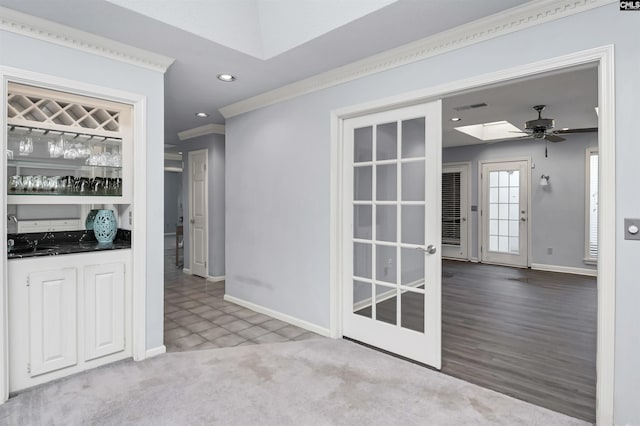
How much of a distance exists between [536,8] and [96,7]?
2.63 meters

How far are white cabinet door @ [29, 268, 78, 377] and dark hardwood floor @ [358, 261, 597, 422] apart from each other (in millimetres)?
2274

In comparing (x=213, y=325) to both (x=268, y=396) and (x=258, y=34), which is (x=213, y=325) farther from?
(x=258, y=34)

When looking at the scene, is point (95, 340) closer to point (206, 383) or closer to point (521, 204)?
point (206, 383)

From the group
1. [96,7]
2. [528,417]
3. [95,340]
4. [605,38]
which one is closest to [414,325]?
[528,417]

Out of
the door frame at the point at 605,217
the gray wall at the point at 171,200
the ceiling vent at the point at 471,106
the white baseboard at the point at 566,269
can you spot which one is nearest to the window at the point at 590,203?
the white baseboard at the point at 566,269

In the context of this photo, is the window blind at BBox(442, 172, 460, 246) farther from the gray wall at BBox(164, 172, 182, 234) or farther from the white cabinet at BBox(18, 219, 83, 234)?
the gray wall at BBox(164, 172, 182, 234)

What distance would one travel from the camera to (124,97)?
282 centimetres

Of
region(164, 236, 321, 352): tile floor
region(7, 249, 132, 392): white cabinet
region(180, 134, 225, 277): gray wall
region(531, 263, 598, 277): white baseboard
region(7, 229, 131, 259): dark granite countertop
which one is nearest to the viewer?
region(7, 249, 132, 392): white cabinet

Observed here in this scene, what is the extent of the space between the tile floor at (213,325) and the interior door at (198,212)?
99cm

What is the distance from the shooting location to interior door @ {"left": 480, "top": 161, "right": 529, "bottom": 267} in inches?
273

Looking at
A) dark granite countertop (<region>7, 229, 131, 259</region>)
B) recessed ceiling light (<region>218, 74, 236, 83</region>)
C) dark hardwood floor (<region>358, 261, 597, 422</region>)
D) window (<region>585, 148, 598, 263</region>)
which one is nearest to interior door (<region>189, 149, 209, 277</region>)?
recessed ceiling light (<region>218, 74, 236, 83</region>)

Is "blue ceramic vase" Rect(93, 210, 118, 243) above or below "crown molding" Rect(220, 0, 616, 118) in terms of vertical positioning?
below

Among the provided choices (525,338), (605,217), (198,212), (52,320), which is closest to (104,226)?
(52,320)

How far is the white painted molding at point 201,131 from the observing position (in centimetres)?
568
